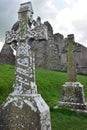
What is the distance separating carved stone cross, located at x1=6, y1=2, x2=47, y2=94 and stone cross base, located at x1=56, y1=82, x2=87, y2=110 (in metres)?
4.73

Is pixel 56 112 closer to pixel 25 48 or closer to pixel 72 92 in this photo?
pixel 72 92

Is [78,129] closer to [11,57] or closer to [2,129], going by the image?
[2,129]

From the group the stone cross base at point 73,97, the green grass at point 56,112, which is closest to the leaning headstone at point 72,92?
the stone cross base at point 73,97

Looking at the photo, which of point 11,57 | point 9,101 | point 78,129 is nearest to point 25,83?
point 9,101

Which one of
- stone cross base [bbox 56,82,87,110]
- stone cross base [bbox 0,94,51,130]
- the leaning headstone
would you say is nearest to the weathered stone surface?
the leaning headstone

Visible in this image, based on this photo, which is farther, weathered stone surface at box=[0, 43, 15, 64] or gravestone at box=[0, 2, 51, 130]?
weathered stone surface at box=[0, 43, 15, 64]

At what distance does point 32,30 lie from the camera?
19.2ft

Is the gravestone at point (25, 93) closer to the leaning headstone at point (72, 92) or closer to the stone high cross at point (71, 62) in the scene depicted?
the leaning headstone at point (72, 92)

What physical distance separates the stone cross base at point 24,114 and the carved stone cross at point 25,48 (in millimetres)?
204

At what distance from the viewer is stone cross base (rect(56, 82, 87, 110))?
10047 millimetres

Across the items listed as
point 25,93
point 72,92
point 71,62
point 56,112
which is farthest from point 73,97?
point 25,93

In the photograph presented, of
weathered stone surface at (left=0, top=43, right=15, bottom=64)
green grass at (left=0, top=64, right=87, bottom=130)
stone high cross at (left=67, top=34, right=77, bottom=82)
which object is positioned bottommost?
green grass at (left=0, top=64, right=87, bottom=130)

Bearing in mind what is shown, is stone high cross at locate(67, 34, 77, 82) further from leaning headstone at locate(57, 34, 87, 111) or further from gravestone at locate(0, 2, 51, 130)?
gravestone at locate(0, 2, 51, 130)

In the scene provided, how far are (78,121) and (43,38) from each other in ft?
12.8
